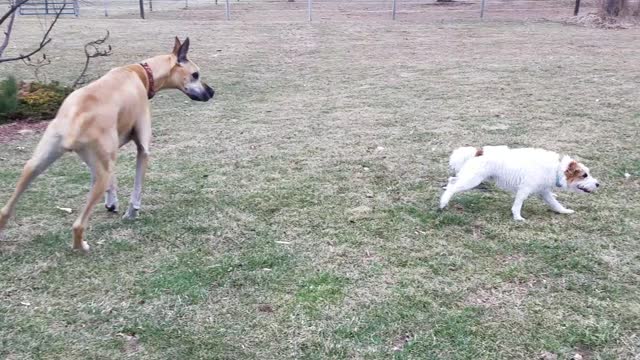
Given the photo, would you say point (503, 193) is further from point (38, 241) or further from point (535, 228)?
point (38, 241)

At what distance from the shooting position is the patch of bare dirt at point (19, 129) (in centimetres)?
655

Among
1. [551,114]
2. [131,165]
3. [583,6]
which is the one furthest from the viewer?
[583,6]

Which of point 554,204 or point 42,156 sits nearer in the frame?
point 42,156

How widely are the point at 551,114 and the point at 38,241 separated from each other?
19.6ft

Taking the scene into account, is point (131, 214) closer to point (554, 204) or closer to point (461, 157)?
point (461, 157)

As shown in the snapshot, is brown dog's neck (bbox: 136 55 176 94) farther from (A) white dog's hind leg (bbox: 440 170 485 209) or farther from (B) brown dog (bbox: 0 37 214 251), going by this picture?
(A) white dog's hind leg (bbox: 440 170 485 209)

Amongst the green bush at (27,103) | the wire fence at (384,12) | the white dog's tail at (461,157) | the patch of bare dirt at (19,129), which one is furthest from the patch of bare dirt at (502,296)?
the wire fence at (384,12)

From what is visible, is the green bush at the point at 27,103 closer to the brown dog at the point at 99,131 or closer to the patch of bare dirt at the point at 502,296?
the brown dog at the point at 99,131

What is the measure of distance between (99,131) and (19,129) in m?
3.88

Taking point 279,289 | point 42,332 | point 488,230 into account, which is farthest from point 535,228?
point 42,332

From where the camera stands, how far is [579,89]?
350 inches

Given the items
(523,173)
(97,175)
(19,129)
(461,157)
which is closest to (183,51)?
(97,175)

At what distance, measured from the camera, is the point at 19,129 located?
269 inches

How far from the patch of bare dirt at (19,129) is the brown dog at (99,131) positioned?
2854 millimetres
